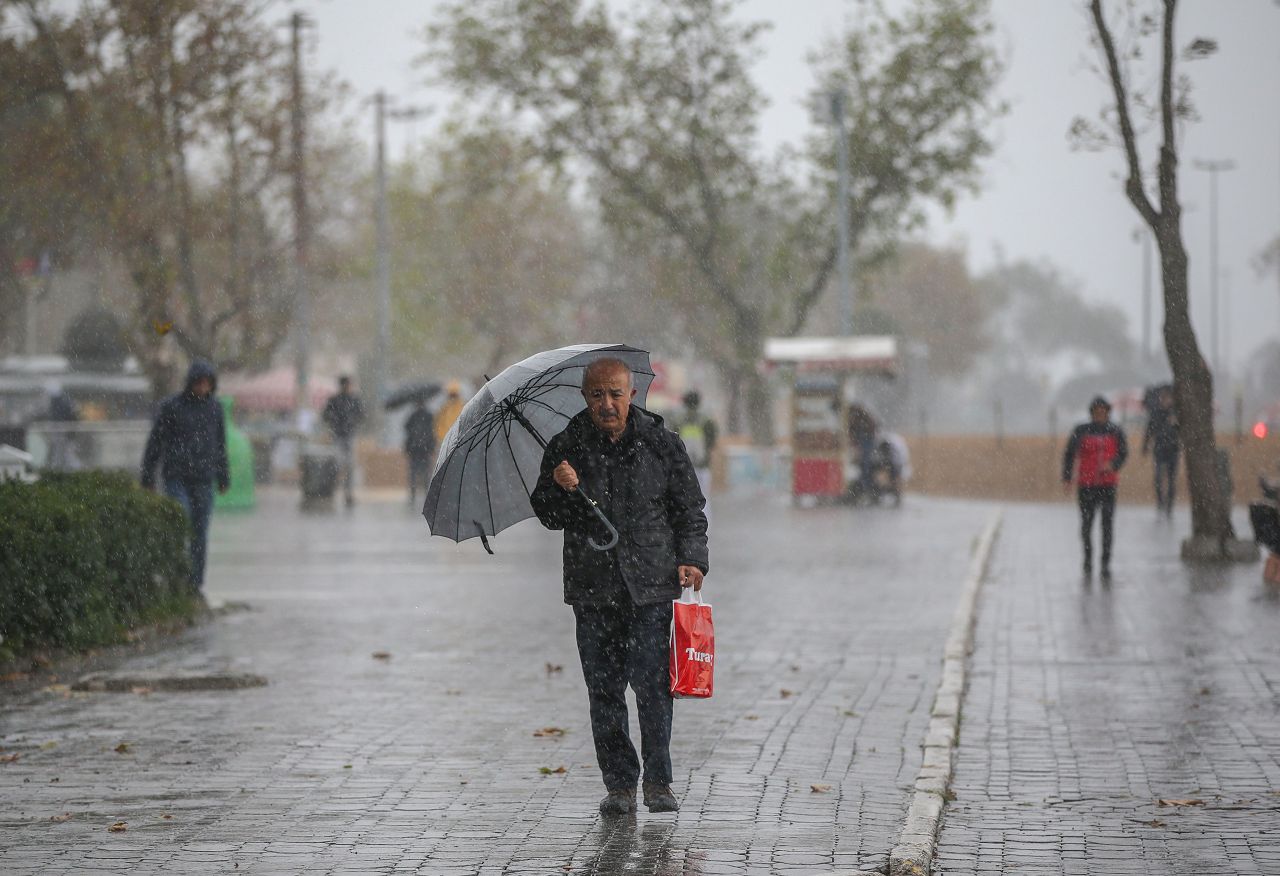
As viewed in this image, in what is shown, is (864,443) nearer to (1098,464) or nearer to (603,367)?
(1098,464)

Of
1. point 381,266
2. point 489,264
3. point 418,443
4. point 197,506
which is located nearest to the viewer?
point 197,506

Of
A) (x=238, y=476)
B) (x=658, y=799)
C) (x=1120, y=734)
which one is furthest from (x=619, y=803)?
(x=238, y=476)

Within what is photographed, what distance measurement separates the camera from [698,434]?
2620 cm

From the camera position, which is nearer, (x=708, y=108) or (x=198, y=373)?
(x=198, y=373)

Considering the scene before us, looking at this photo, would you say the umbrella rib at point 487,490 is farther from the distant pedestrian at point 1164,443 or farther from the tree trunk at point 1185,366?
the distant pedestrian at point 1164,443

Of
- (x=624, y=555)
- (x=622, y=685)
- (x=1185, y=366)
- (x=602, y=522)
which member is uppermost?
(x=1185, y=366)

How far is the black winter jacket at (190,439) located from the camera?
14.1 meters

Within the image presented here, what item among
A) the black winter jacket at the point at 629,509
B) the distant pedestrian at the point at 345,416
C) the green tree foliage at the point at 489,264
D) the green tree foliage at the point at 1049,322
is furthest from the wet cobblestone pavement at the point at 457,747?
the green tree foliage at the point at 1049,322

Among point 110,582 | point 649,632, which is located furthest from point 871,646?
point 649,632

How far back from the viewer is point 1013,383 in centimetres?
12106

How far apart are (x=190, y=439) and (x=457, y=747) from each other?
621 cm

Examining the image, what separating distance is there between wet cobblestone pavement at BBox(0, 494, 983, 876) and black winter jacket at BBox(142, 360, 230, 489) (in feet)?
3.81

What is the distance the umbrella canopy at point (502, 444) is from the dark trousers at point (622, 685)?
23.3 inches

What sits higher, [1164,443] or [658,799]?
[1164,443]
